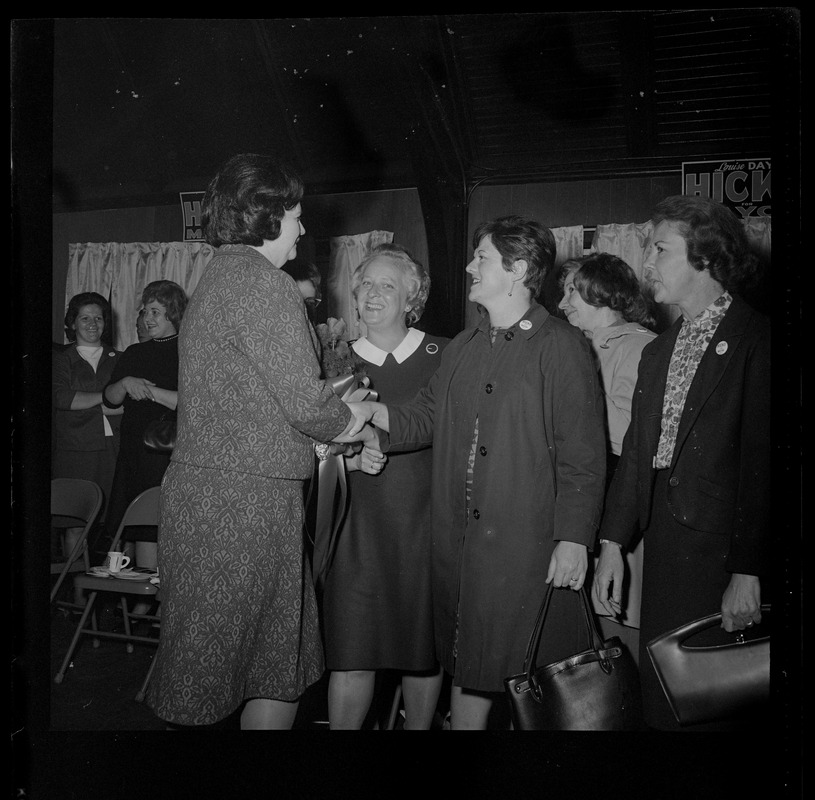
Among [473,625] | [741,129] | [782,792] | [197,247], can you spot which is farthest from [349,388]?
[782,792]

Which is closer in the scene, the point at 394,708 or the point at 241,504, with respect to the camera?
the point at 241,504

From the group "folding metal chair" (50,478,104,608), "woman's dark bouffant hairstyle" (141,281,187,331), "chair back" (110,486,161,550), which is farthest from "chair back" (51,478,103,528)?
"woman's dark bouffant hairstyle" (141,281,187,331)

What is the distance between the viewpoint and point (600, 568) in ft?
7.51

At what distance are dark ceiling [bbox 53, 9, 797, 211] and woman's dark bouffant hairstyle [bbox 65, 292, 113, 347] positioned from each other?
0.99 feet

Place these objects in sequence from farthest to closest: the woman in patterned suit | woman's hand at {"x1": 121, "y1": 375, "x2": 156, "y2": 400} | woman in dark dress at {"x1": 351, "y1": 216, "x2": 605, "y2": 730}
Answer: woman's hand at {"x1": 121, "y1": 375, "x2": 156, "y2": 400}, woman in dark dress at {"x1": 351, "y1": 216, "x2": 605, "y2": 730}, the woman in patterned suit

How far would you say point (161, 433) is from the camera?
89.9 inches

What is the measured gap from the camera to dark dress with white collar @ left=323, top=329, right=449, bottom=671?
2285 mm

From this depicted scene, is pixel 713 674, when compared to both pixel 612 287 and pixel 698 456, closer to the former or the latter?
pixel 698 456

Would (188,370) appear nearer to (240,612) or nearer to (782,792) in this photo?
(240,612)

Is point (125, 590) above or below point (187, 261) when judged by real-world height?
below

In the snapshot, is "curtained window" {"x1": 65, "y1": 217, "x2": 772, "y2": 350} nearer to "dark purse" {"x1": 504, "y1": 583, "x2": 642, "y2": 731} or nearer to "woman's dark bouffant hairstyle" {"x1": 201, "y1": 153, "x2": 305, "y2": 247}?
"woman's dark bouffant hairstyle" {"x1": 201, "y1": 153, "x2": 305, "y2": 247}

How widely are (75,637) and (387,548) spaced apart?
3.39 feet

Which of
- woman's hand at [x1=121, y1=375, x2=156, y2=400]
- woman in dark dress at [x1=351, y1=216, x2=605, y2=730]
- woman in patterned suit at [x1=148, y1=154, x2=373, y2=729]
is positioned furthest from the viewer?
woman's hand at [x1=121, y1=375, x2=156, y2=400]

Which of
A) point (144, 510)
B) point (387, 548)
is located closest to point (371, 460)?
point (387, 548)
